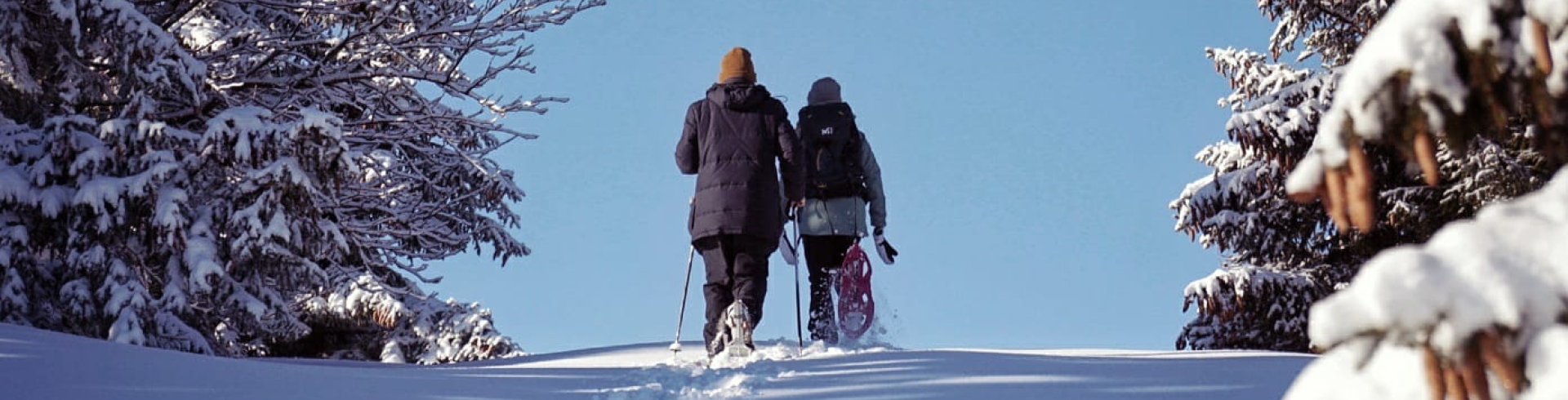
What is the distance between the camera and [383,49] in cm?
1448

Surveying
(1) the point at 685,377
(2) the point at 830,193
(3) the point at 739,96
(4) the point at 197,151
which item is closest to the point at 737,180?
(3) the point at 739,96

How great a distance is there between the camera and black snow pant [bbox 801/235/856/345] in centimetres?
1043

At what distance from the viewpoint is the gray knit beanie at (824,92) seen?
10.6 meters

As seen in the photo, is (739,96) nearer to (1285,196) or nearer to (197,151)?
(197,151)

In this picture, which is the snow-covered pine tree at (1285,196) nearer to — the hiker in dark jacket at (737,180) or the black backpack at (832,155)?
the black backpack at (832,155)

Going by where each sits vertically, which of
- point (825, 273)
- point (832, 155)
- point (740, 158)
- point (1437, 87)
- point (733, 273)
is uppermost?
point (832, 155)

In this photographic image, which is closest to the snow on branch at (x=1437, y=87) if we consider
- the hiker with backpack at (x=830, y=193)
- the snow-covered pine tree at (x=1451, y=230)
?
the snow-covered pine tree at (x=1451, y=230)

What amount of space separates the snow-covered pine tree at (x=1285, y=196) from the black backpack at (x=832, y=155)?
5.02 meters

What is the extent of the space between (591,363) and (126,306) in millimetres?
4857

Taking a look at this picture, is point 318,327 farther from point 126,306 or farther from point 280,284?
point 126,306

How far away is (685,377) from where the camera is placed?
8125mm

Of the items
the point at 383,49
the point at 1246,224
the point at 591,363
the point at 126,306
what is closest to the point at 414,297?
the point at 383,49

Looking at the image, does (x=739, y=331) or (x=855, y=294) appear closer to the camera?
(x=739, y=331)

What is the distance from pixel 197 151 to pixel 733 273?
576 cm
